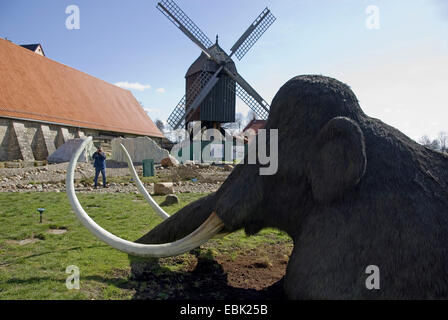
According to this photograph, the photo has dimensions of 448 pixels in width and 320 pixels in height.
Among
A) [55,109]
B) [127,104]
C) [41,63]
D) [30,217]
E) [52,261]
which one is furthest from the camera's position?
[127,104]

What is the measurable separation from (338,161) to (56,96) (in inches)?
917

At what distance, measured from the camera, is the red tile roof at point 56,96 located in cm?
1745

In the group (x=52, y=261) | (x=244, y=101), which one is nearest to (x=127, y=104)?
(x=244, y=101)

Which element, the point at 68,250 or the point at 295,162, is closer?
the point at 295,162

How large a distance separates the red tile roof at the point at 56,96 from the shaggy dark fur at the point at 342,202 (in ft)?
60.7

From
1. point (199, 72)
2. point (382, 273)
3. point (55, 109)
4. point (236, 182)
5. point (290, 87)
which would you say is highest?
point (199, 72)

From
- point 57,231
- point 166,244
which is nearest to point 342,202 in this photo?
point 166,244

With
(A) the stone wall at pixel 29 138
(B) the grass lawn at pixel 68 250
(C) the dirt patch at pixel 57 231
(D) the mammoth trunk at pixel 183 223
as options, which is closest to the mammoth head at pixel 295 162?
(D) the mammoth trunk at pixel 183 223

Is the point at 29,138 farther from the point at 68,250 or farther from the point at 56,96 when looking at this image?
the point at 68,250

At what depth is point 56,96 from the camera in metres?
20.5

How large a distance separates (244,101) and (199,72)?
4156 millimetres

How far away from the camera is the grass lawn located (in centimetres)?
253
